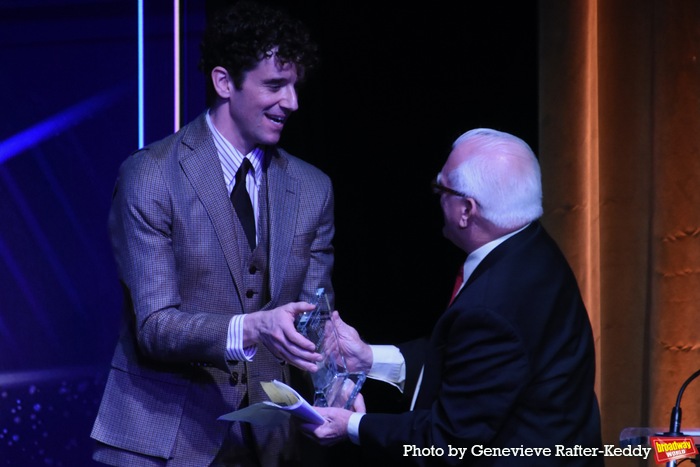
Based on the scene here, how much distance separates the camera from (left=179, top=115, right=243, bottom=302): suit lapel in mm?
2359

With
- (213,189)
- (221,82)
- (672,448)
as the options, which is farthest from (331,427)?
(221,82)

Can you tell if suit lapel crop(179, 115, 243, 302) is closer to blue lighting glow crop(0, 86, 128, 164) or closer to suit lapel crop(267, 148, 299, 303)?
suit lapel crop(267, 148, 299, 303)

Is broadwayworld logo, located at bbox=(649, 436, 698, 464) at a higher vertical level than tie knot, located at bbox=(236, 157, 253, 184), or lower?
lower

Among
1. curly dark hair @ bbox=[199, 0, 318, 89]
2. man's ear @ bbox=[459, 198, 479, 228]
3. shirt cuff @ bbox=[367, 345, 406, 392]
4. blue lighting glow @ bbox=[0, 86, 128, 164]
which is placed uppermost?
curly dark hair @ bbox=[199, 0, 318, 89]

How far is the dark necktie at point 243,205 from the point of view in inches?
96.3

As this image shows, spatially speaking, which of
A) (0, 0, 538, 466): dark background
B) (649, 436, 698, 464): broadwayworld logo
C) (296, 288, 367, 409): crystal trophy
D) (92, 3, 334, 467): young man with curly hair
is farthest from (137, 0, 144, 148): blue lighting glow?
(649, 436, 698, 464): broadwayworld logo

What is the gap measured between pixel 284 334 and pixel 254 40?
788 mm

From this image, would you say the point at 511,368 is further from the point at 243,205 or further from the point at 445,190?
the point at 243,205

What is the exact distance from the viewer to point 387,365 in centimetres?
257

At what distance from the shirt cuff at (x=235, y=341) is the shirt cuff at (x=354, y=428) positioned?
282 mm

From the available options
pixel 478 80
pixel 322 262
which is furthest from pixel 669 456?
pixel 478 80

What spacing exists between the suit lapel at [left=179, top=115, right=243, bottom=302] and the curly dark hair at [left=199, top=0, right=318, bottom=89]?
0.64ft

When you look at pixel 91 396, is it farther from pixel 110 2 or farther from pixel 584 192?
pixel 584 192

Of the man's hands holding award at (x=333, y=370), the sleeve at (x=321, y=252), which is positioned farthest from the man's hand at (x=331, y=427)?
the sleeve at (x=321, y=252)
